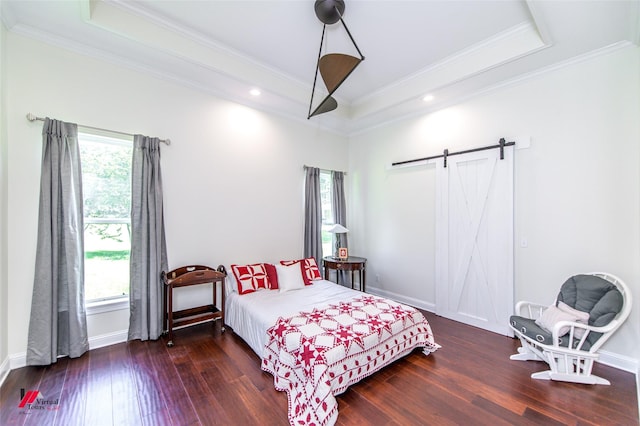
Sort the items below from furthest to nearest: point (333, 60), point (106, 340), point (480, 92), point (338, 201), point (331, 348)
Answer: point (338, 201), point (480, 92), point (106, 340), point (333, 60), point (331, 348)

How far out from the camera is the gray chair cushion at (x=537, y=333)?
7.62 feet

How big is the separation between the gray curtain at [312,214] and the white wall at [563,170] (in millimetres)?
1505

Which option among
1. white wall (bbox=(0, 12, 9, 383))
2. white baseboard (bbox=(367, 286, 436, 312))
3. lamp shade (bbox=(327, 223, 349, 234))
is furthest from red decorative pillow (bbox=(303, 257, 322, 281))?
white wall (bbox=(0, 12, 9, 383))

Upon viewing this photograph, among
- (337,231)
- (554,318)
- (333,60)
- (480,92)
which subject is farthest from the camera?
(337,231)

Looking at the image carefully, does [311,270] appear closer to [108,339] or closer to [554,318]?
[108,339]

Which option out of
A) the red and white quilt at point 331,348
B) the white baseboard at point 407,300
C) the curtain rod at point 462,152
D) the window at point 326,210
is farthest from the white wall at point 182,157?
the red and white quilt at point 331,348

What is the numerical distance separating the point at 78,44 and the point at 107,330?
9.43ft

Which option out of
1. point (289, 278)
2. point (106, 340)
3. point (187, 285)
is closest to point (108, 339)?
point (106, 340)

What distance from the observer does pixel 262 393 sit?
7.05 feet

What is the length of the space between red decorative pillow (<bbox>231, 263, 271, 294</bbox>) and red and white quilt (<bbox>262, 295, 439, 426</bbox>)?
101cm

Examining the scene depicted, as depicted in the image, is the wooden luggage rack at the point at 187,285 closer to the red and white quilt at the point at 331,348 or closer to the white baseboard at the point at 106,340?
the white baseboard at the point at 106,340

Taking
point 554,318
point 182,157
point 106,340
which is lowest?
point 106,340

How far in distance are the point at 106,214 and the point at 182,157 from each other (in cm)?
100

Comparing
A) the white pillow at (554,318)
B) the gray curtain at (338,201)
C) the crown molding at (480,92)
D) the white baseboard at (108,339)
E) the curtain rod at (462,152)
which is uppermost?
the crown molding at (480,92)
